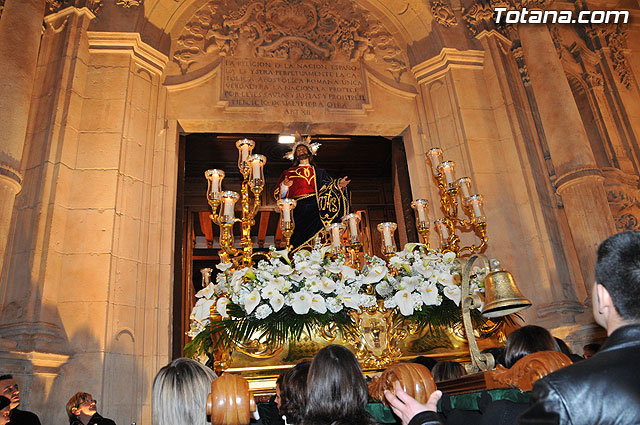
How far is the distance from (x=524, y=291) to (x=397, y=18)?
16.4ft

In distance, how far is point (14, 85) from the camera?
18.5 ft

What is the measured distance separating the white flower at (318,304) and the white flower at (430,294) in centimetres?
70

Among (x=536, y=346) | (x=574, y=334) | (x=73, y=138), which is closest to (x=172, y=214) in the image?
(x=73, y=138)

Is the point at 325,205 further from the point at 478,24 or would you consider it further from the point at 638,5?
the point at 638,5

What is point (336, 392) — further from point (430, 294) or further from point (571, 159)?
point (571, 159)

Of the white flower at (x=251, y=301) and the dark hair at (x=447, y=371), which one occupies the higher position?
the white flower at (x=251, y=301)

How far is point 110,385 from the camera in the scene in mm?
5695

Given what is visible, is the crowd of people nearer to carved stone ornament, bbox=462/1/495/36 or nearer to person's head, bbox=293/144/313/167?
person's head, bbox=293/144/313/167

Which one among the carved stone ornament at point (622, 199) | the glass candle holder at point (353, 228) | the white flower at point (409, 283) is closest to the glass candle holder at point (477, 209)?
the glass candle holder at point (353, 228)

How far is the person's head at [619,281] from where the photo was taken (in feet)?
3.96

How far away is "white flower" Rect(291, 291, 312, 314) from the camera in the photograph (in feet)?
11.5

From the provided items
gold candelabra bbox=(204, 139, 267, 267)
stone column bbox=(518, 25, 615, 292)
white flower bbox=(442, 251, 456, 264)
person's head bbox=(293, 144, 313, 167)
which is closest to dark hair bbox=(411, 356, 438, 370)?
white flower bbox=(442, 251, 456, 264)

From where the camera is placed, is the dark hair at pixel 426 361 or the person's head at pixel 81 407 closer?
the dark hair at pixel 426 361

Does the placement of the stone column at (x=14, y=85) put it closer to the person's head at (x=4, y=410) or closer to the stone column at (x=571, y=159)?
the person's head at (x=4, y=410)
